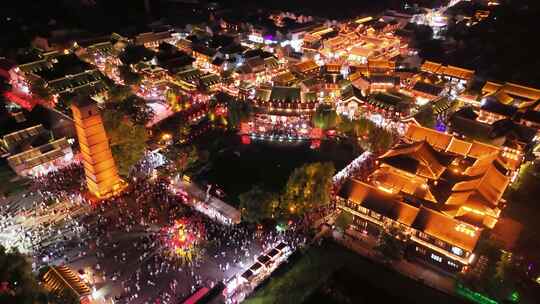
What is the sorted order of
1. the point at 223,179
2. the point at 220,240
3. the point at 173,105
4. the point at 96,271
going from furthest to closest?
the point at 173,105 < the point at 223,179 < the point at 220,240 < the point at 96,271

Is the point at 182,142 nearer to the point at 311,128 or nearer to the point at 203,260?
the point at 311,128

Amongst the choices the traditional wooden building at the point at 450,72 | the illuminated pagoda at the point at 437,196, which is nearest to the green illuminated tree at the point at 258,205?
the illuminated pagoda at the point at 437,196

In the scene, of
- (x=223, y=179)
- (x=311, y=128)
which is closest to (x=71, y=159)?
(x=223, y=179)

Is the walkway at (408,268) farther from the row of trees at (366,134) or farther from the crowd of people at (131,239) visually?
the row of trees at (366,134)

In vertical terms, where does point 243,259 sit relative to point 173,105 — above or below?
below

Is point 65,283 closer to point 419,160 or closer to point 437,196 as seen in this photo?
point 437,196

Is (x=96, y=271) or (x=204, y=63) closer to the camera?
(x=96, y=271)

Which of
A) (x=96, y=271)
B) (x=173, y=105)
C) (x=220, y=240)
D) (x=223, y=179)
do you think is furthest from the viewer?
(x=173, y=105)
